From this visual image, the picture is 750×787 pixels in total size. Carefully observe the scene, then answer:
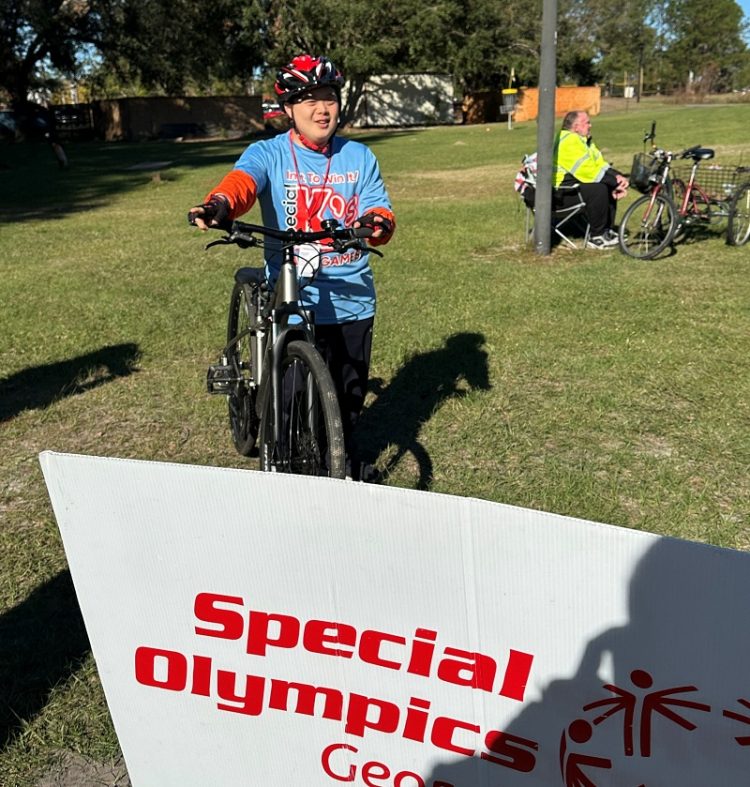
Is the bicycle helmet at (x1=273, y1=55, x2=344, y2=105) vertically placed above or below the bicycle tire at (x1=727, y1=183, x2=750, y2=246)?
above

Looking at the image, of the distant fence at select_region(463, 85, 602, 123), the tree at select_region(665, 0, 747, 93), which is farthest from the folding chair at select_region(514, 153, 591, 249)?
the tree at select_region(665, 0, 747, 93)

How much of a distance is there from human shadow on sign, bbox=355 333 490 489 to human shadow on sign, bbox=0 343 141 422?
2038mm

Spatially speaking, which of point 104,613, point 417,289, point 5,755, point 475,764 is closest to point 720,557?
point 475,764

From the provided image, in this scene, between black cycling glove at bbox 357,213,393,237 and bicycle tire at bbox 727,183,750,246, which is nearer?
black cycling glove at bbox 357,213,393,237

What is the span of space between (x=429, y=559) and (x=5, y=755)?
5.52ft

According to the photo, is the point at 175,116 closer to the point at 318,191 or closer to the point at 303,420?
the point at 318,191

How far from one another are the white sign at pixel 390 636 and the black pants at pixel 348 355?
1.80 m

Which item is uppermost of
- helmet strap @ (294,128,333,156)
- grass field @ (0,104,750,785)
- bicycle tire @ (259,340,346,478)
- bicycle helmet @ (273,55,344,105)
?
bicycle helmet @ (273,55,344,105)

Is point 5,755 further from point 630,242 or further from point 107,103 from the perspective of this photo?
point 107,103

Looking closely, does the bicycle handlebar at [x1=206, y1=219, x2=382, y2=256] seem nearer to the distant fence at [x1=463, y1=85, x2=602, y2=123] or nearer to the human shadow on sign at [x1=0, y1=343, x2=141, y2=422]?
the human shadow on sign at [x1=0, y1=343, x2=141, y2=422]

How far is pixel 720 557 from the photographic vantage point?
1.60m

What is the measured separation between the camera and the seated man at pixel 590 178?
10.0m

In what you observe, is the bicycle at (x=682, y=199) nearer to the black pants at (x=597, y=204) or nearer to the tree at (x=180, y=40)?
the black pants at (x=597, y=204)

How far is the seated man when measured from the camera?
33.0ft
